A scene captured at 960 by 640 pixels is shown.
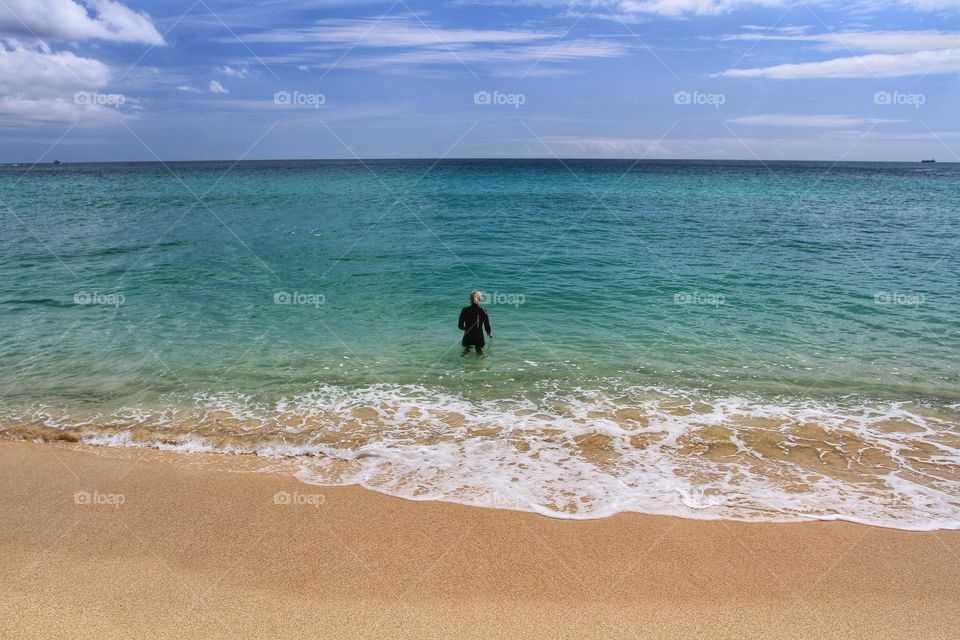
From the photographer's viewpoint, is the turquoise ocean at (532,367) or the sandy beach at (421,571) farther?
the turquoise ocean at (532,367)

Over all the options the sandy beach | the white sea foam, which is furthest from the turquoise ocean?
the sandy beach

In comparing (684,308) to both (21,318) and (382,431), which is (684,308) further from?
(21,318)

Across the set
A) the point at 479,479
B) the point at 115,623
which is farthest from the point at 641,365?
the point at 115,623

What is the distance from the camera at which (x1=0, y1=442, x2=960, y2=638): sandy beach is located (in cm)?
512

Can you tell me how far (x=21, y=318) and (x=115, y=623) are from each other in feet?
43.9

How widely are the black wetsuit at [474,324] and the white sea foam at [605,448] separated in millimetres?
2065

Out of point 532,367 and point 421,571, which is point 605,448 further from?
point 421,571

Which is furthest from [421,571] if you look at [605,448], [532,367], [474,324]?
[474,324]

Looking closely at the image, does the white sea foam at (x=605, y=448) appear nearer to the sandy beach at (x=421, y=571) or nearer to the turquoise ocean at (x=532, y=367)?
the turquoise ocean at (x=532, y=367)

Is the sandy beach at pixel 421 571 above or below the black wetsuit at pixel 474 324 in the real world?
below

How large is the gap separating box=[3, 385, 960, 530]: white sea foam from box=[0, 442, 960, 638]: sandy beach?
0.48 metres

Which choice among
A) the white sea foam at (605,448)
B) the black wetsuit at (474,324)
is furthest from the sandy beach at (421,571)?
the black wetsuit at (474,324)

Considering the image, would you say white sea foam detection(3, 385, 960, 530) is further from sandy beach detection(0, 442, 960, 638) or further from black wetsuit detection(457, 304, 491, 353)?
black wetsuit detection(457, 304, 491, 353)

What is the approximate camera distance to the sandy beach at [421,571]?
5121 mm
